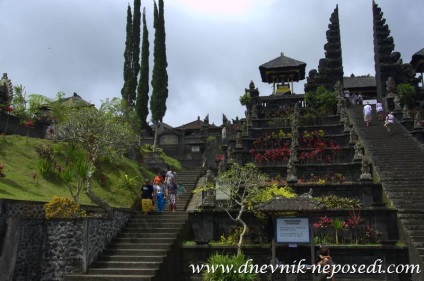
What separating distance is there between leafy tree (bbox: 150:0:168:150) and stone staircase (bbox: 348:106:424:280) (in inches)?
662

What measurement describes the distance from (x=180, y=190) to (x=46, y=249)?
366 inches

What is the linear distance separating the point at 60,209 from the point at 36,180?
4.42 meters

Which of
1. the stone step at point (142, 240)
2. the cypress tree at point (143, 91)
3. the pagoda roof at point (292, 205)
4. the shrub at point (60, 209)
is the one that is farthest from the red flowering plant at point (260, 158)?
the cypress tree at point (143, 91)

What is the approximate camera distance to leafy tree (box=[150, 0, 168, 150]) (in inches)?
1404

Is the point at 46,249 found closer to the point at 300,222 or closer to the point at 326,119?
the point at 300,222

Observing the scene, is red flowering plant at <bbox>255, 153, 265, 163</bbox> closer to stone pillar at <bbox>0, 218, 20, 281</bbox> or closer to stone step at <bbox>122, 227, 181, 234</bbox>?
stone step at <bbox>122, 227, 181, 234</bbox>

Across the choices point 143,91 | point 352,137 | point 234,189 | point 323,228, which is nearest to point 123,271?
point 234,189

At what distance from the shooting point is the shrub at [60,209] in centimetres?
1260

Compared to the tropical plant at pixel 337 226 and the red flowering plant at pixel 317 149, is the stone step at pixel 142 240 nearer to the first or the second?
the tropical plant at pixel 337 226

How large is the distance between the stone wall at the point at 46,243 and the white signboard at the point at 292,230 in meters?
5.68

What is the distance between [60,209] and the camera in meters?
12.7

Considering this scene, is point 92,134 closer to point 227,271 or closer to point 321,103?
point 227,271

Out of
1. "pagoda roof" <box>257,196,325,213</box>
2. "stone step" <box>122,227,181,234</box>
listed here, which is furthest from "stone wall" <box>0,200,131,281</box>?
"pagoda roof" <box>257,196,325,213</box>

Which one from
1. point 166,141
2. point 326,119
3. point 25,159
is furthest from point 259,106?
point 25,159
